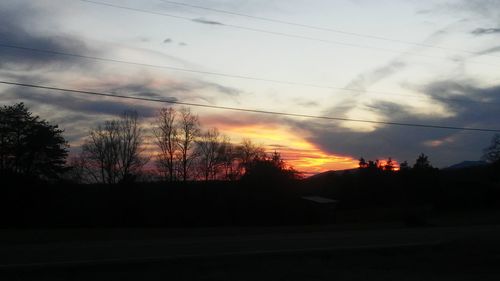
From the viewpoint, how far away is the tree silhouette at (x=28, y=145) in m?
67.6

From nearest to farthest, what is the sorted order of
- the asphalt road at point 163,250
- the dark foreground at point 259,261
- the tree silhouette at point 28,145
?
the dark foreground at point 259,261 < the asphalt road at point 163,250 < the tree silhouette at point 28,145

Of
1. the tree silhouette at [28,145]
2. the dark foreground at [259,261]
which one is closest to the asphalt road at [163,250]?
the dark foreground at [259,261]

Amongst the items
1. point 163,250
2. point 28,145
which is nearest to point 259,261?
point 163,250

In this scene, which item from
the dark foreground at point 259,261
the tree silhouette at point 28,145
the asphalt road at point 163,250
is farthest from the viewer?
the tree silhouette at point 28,145

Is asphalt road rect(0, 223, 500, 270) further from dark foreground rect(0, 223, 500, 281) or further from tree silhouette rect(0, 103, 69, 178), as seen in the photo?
tree silhouette rect(0, 103, 69, 178)

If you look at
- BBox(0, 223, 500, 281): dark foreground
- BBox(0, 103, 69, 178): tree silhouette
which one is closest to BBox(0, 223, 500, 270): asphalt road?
BBox(0, 223, 500, 281): dark foreground

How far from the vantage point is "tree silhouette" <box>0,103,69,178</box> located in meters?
67.6

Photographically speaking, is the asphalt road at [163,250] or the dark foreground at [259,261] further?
the asphalt road at [163,250]

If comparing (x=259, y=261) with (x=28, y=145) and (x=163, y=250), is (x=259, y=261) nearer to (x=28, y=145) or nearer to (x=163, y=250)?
(x=163, y=250)

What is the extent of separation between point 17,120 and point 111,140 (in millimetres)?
14379

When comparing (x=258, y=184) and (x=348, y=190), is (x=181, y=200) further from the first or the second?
(x=348, y=190)

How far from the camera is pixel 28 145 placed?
6944 centimetres

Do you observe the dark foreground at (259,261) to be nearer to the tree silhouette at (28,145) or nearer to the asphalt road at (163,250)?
the asphalt road at (163,250)

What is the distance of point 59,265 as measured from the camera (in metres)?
15.2
